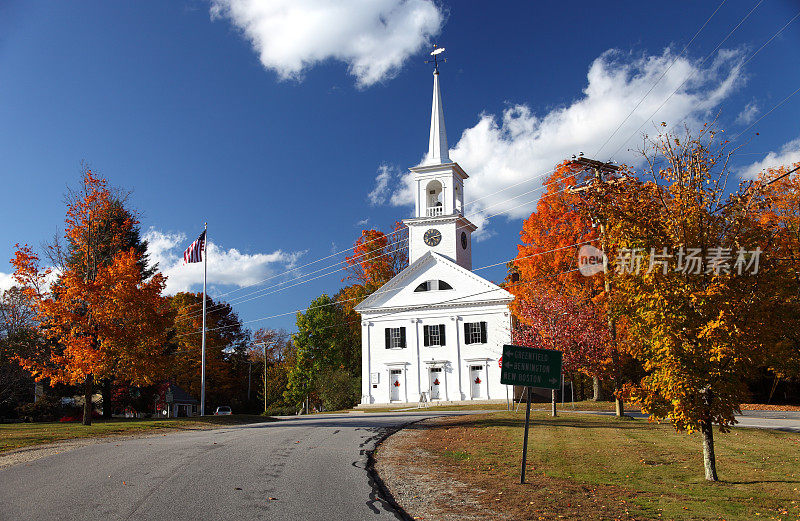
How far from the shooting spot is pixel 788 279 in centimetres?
1145

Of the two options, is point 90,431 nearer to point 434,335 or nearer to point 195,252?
point 195,252

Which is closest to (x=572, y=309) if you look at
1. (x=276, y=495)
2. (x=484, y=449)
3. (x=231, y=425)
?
(x=484, y=449)

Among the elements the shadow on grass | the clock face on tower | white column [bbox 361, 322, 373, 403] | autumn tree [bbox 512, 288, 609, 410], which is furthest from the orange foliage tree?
the clock face on tower

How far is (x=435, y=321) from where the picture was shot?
4394cm

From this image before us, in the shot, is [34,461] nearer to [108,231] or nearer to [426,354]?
[108,231]

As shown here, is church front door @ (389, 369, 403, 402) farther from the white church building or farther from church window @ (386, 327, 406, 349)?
church window @ (386, 327, 406, 349)

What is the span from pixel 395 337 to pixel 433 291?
14.9 ft

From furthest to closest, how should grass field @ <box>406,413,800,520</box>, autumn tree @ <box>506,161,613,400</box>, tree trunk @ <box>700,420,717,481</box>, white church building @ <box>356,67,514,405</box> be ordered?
white church building @ <box>356,67,514,405</box> → autumn tree @ <box>506,161,613,400</box> → tree trunk @ <box>700,420,717,481</box> → grass field @ <box>406,413,800,520</box>

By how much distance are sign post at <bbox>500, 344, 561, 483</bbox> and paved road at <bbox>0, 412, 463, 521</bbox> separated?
3251 millimetres

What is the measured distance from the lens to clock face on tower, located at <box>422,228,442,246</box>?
47.6 metres

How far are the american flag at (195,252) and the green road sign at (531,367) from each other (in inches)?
1050

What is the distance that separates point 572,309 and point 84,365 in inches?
801

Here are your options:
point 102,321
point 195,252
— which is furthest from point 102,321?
point 195,252

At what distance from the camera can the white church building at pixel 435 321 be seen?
42156mm
